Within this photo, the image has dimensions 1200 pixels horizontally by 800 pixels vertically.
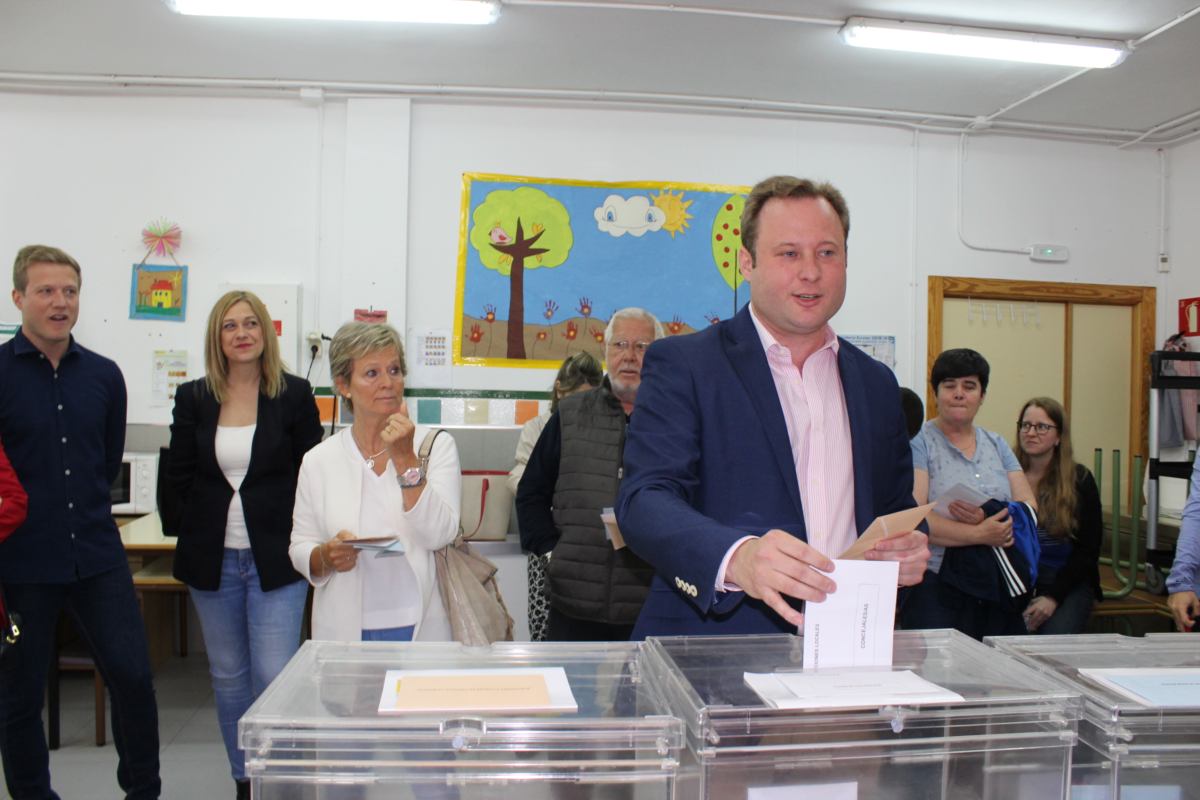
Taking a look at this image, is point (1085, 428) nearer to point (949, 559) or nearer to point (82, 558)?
point (949, 559)

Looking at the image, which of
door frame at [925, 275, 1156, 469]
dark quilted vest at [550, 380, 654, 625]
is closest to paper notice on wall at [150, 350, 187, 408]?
dark quilted vest at [550, 380, 654, 625]

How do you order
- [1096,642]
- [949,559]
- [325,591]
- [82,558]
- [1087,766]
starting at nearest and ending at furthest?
[1087,766] < [1096,642] < [325,591] < [82,558] < [949,559]

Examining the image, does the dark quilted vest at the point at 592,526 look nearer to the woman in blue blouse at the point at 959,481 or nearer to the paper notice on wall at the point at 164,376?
the woman in blue blouse at the point at 959,481

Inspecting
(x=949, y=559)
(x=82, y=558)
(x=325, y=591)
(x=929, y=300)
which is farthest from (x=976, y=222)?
(x=82, y=558)

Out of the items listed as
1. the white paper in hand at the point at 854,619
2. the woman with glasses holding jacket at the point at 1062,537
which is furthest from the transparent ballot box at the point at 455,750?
the woman with glasses holding jacket at the point at 1062,537

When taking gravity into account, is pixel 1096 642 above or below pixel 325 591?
above

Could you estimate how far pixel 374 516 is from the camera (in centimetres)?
217

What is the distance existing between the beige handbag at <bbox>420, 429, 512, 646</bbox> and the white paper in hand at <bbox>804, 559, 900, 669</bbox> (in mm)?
1243

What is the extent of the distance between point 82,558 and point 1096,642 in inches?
99.7

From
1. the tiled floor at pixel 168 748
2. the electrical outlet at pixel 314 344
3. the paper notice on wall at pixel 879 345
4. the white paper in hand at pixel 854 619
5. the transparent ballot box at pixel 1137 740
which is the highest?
the paper notice on wall at pixel 879 345

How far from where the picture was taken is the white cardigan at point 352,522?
2.11 m

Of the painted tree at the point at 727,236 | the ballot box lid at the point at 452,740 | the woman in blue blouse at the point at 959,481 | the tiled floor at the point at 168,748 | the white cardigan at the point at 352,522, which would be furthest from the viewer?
the painted tree at the point at 727,236

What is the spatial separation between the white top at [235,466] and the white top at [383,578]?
578 millimetres

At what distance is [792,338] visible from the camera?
4.98 feet
